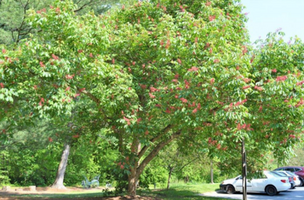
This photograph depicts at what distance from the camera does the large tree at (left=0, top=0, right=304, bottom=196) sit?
7887mm

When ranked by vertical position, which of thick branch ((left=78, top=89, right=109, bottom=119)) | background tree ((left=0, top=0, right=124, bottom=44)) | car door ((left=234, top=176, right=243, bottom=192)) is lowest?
car door ((left=234, top=176, right=243, bottom=192))

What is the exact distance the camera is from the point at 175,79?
8.71 meters

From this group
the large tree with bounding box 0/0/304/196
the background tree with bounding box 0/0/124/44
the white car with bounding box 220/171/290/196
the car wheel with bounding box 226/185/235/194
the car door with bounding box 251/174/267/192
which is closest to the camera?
the large tree with bounding box 0/0/304/196

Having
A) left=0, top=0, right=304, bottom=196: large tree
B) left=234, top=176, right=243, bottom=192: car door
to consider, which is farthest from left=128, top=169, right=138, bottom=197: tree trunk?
left=234, top=176, right=243, bottom=192: car door

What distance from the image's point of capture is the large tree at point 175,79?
789 centimetres

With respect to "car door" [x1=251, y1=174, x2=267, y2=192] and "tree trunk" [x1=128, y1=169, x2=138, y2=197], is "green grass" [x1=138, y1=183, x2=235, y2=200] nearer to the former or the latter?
"tree trunk" [x1=128, y1=169, x2=138, y2=197]

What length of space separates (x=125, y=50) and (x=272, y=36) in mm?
4881

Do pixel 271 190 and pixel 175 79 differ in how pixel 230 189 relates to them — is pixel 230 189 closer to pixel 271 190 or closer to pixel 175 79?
pixel 271 190

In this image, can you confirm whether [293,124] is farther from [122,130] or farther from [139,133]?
[122,130]

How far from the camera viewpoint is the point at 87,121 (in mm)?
12289

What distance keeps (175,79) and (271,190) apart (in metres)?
11.7

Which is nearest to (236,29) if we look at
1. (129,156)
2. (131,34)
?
(131,34)

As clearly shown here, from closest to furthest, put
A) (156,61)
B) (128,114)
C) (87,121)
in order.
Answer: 1. (128,114)
2. (156,61)
3. (87,121)

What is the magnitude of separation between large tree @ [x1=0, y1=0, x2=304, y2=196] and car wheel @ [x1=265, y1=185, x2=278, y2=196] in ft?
26.6
